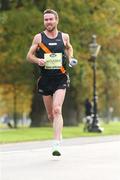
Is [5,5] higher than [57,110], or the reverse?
[5,5]

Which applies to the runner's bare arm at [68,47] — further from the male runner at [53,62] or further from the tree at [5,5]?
the tree at [5,5]

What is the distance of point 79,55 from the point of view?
3853 centimetres

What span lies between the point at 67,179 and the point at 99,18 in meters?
28.8

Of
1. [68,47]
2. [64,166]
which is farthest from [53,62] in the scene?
[64,166]

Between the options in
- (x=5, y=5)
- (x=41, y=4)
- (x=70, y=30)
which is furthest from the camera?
(x=5, y=5)

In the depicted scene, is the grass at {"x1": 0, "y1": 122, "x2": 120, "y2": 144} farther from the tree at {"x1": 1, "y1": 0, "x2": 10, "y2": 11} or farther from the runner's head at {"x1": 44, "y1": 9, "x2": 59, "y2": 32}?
the tree at {"x1": 1, "y1": 0, "x2": 10, "y2": 11}

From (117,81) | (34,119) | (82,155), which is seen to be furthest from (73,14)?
(82,155)

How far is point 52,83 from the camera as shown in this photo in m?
10.9

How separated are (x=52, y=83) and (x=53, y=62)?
369 millimetres

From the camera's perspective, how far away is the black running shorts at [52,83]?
35.8 feet

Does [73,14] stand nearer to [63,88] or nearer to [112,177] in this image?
[63,88]

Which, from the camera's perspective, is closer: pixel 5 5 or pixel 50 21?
pixel 50 21

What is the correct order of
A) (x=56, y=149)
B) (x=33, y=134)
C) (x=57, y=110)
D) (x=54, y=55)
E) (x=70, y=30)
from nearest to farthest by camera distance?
1. (x=56, y=149)
2. (x=57, y=110)
3. (x=54, y=55)
4. (x=33, y=134)
5. (x=70, y=30)

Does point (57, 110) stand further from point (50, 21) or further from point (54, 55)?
point (50, 21)
